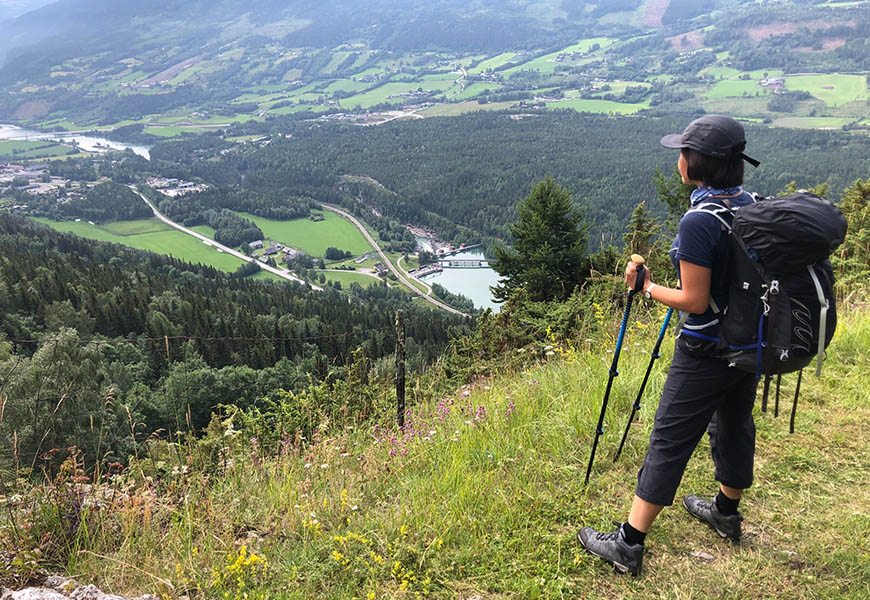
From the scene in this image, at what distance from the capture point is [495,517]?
3.03 meters

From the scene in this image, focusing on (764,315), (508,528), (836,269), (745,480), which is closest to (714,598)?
(745,480)

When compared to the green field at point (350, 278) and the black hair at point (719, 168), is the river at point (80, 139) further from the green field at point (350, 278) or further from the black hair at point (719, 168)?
the black hair at point (719, 168)

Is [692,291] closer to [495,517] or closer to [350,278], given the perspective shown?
[495,517]

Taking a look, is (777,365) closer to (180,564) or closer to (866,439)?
(866,439)

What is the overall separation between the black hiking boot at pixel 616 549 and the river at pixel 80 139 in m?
183

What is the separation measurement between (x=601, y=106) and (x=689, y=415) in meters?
174

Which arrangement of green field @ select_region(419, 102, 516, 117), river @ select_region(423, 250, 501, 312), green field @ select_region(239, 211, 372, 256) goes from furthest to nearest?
green field @ select_region(419, 102, 516, 117)
green field @ select_region(239, 211, 372, 256)
river @ select_region(423, 250, 501, 312)

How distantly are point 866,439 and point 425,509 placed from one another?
10.4 feet

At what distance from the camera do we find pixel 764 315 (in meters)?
2.29

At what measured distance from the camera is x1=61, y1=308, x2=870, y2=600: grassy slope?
8.64 feet

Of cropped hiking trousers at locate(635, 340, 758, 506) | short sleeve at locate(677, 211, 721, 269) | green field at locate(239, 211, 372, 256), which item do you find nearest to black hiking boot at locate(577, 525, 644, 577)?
cropped hiking trousers at locate(635, 340, 758, 506)

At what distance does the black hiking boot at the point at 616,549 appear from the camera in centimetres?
265

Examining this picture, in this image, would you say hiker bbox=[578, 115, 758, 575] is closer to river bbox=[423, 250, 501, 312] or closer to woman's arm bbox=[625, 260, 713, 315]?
woman's arm bbox=[625, 260, 713, 315]

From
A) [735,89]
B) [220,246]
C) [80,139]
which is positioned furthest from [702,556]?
[80,139]
